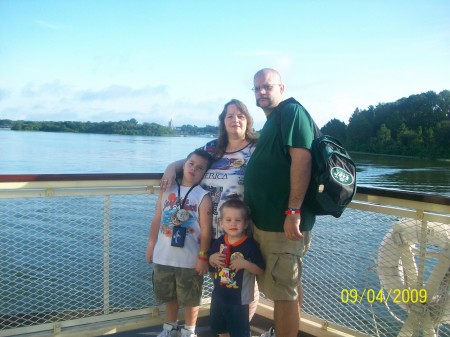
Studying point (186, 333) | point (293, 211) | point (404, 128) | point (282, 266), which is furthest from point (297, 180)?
point (404, 128)

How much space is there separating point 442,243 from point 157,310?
1924mm

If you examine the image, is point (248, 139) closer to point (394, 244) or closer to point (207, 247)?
point (207, 247)

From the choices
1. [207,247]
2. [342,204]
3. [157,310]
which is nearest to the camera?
[342,204]

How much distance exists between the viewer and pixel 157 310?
3117 millimetres

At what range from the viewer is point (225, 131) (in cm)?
282

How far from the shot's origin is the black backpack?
7.23 feet

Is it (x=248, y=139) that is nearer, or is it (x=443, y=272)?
(x=443, y=272)

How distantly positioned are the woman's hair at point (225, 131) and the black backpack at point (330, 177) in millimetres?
549

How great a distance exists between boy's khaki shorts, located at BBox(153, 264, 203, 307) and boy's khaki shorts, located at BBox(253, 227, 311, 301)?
0.49m

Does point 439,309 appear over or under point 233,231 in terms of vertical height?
under

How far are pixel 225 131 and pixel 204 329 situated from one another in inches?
53.6

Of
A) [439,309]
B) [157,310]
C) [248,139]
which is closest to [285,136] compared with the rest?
[248,139]
